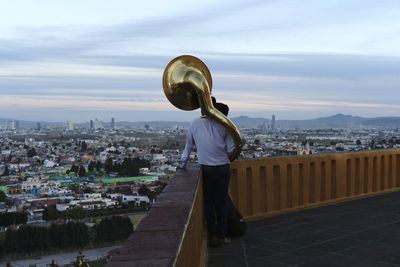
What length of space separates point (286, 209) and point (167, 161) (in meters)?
99.2

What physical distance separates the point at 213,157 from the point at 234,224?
1.29 m

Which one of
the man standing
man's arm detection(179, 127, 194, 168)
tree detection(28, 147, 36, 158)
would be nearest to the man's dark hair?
the man standing

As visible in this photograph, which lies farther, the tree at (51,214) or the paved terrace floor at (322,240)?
the tree at (51,214)

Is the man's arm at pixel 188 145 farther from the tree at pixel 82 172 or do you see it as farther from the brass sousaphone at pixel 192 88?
the tree at pixel 82 172

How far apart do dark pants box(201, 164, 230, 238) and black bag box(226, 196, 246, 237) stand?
1.38 ft

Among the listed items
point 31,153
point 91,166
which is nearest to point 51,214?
point 91,166

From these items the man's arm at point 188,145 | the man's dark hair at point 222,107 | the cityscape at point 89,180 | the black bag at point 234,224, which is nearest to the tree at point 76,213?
the cityscape at point 89,180

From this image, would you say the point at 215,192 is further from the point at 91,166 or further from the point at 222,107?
the point at 91,166

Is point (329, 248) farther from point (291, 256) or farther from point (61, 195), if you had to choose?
point (61, 195)

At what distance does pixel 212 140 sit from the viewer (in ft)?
17.5

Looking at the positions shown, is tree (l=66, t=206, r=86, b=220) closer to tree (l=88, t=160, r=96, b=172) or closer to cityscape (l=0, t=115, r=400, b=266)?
cityscape (l=0, t=115, r=400, b=266)

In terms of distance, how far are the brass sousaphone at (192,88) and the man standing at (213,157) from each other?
91 mm

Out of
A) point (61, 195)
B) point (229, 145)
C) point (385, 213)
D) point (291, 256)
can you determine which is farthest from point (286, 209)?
point (61, 195)

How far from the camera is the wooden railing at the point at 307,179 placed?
7.45 metres
